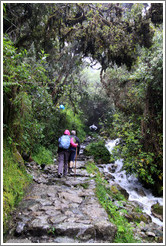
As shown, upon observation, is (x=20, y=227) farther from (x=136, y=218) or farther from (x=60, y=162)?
(x=136, y=218)

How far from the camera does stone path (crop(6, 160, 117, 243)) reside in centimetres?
290

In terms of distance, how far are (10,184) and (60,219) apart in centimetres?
139

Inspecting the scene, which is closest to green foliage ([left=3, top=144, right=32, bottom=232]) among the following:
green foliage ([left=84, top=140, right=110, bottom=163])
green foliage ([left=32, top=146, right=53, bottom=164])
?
green foliage ([left=32, top=146, right=53, bottom=164])

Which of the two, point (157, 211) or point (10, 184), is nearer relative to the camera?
point (10, 184)

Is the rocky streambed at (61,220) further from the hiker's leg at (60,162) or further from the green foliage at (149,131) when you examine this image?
the green foliage at (149,131)

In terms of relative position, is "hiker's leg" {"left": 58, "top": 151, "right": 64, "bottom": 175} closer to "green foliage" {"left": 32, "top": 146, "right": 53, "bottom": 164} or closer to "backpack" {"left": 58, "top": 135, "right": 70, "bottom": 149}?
"backpack" {"left": 58, "top": 135, "right": 70, "bottom": 149}

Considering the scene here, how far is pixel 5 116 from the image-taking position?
4.53 m

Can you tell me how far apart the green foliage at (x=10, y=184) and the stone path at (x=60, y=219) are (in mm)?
196

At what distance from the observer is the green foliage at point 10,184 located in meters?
3.27

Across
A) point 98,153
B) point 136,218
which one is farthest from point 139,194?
Result: point 98,153

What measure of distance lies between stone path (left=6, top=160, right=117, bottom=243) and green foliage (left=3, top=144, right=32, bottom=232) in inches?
7.7

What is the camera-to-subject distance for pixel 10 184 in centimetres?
376

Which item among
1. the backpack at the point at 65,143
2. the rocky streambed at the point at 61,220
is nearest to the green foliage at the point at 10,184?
the rocky streambed at the point at 61,220

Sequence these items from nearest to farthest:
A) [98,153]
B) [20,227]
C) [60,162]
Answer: [20,227], [60,162], [98,153]
